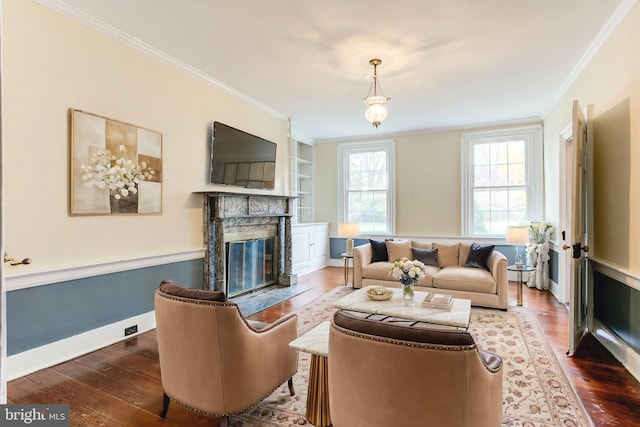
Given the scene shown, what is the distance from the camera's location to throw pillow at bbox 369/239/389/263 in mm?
5398

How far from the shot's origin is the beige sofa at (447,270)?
14.0 ft

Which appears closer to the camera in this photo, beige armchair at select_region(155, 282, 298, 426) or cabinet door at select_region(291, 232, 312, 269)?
beige armchair at select_region(155, 282, 298, 426)

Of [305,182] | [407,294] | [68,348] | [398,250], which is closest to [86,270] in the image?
[68,348]

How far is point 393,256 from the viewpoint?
5348mm

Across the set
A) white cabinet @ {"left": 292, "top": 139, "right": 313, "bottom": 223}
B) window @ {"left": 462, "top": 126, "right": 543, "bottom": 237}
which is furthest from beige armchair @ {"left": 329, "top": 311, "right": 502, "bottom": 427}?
white cabinet @ {"left": 292, "top": 139, "right": 313, "bottom": 223}

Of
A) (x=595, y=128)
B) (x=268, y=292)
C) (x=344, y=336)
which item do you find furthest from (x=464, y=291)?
(x=344, y=336)

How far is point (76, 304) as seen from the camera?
2943 millimetres

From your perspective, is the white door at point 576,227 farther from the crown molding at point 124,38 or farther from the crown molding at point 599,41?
→ the crown molding at point 124,38

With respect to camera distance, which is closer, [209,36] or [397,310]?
[397,310]

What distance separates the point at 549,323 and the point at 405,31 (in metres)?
3.42

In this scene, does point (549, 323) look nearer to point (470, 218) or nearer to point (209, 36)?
point (470, 218)

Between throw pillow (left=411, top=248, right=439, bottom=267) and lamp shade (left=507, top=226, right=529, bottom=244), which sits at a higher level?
lamp shade (left=507, top=226, right=529, bottom=244)

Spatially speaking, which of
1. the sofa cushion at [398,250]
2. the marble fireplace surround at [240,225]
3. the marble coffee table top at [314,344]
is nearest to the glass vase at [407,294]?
the marble coffee table top at [314,344]

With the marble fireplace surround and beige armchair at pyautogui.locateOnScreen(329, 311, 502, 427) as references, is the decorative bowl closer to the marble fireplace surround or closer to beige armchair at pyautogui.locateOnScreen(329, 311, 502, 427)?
beige armchair at pyautogui.locateOnScreen(329, 311, 502, 427)
